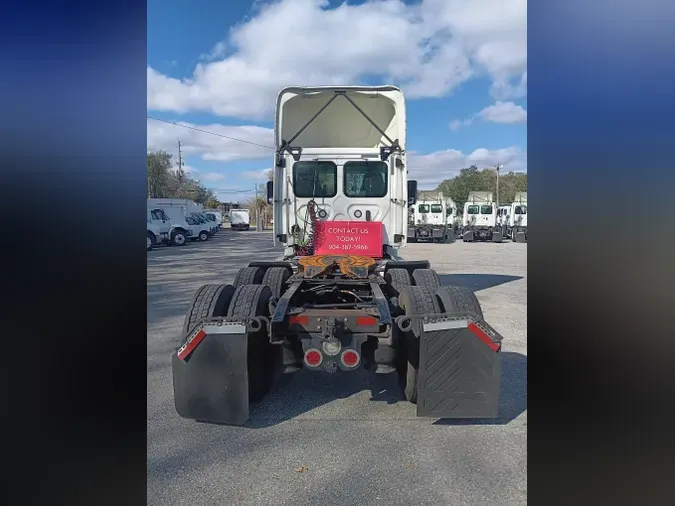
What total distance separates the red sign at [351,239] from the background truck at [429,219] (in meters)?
23.9

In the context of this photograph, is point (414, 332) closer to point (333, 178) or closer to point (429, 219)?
point (333, 178)

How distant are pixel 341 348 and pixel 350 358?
107mm

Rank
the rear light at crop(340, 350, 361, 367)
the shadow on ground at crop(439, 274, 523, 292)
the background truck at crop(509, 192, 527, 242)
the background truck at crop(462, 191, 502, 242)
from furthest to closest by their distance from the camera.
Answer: the background truck at crop(462, 191, 502, 242) < the background truck at crop(509, 192, 527, 242) < the shadow on ground at crop(439, 274, 523, 292) < the rear light at crop(340, 350, 361, 367)

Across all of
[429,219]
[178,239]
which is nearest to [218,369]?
[178,239]

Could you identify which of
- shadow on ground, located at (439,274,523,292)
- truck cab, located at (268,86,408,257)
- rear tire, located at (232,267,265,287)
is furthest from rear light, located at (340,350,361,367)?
shadow on ground, located at (439,274,523,292)

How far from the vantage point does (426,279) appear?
206 inches

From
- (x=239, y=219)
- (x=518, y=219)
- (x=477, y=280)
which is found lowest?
(x=477, y=280)

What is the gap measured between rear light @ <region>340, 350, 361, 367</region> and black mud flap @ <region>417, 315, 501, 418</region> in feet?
1.68

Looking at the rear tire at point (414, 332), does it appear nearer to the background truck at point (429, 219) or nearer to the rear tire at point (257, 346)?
the rear tire at point (257, 346)

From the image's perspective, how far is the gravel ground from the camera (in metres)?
2.86

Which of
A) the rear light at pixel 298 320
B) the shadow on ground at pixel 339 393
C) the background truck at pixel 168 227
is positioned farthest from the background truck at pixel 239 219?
the rear light at pixel 298 320

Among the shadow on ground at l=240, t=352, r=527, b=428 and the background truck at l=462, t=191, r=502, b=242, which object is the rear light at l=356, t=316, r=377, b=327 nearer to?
the shadow on ground at l=240, t=352, r=527, b=428

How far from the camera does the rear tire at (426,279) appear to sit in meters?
5.13
